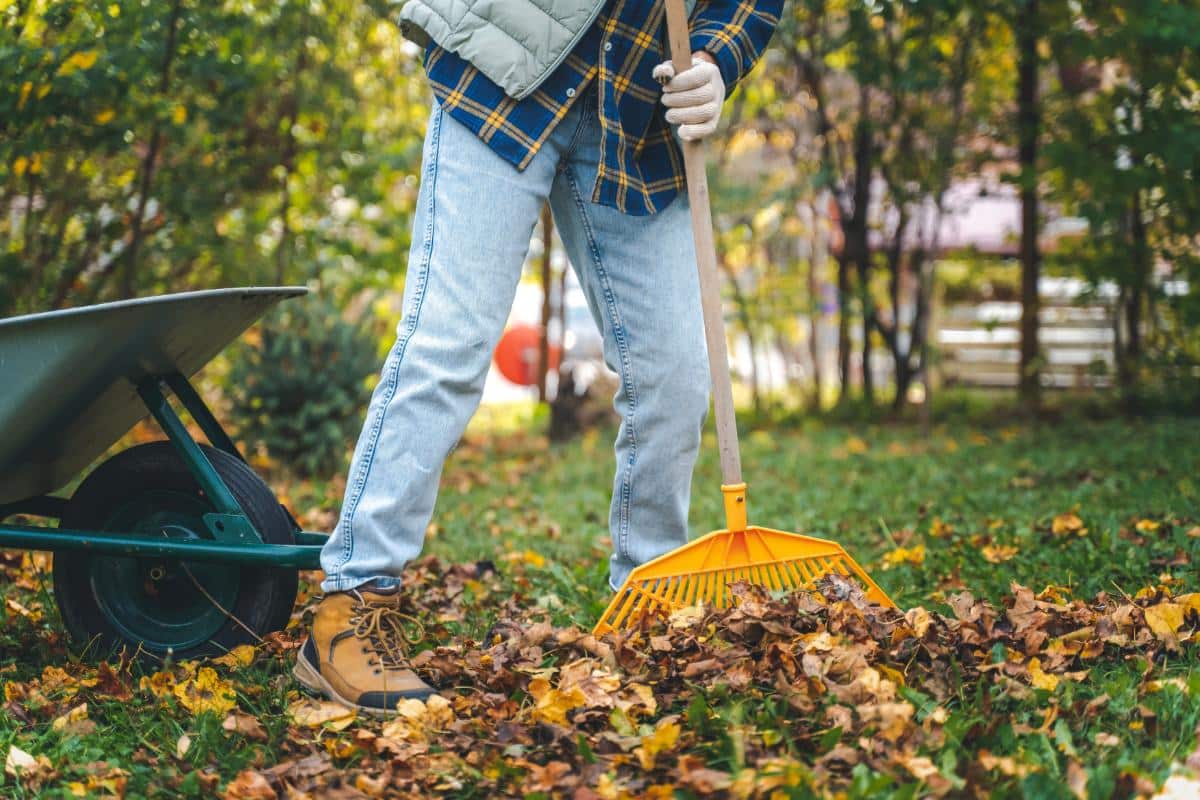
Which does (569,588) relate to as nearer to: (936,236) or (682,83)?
(682,83)

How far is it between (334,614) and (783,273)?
7077 mm

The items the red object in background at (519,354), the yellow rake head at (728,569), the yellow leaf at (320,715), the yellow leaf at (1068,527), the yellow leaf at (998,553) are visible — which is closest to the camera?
the yellow leaf at (320,715)

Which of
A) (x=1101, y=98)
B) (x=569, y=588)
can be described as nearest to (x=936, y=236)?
(x=1101, y=98)

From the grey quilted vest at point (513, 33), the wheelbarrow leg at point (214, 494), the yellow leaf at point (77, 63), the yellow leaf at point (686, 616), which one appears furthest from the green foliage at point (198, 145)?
the yellow leaf at point (686, 616)

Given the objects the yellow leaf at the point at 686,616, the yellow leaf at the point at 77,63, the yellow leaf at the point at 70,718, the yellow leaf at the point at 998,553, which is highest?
the yellow leaf at the point at 77,63

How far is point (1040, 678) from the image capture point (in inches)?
69.5

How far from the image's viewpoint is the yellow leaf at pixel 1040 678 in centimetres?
175

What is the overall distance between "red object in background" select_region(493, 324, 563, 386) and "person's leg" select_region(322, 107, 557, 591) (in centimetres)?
880

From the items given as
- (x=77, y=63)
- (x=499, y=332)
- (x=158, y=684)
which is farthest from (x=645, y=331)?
(x=77, y=63)

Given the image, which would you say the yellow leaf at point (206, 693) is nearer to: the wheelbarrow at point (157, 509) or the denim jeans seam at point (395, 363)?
the wheelbarrow at point (157, 509)

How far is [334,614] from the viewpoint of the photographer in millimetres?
1853

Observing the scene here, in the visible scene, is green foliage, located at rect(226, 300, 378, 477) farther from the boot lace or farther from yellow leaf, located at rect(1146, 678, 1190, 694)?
yellow leaf, located at rect(1146, 678, 1190, 694)

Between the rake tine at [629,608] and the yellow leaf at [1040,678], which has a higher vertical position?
the rake tine at [629,608]

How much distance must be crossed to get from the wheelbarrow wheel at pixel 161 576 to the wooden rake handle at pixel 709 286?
33.6 inches
